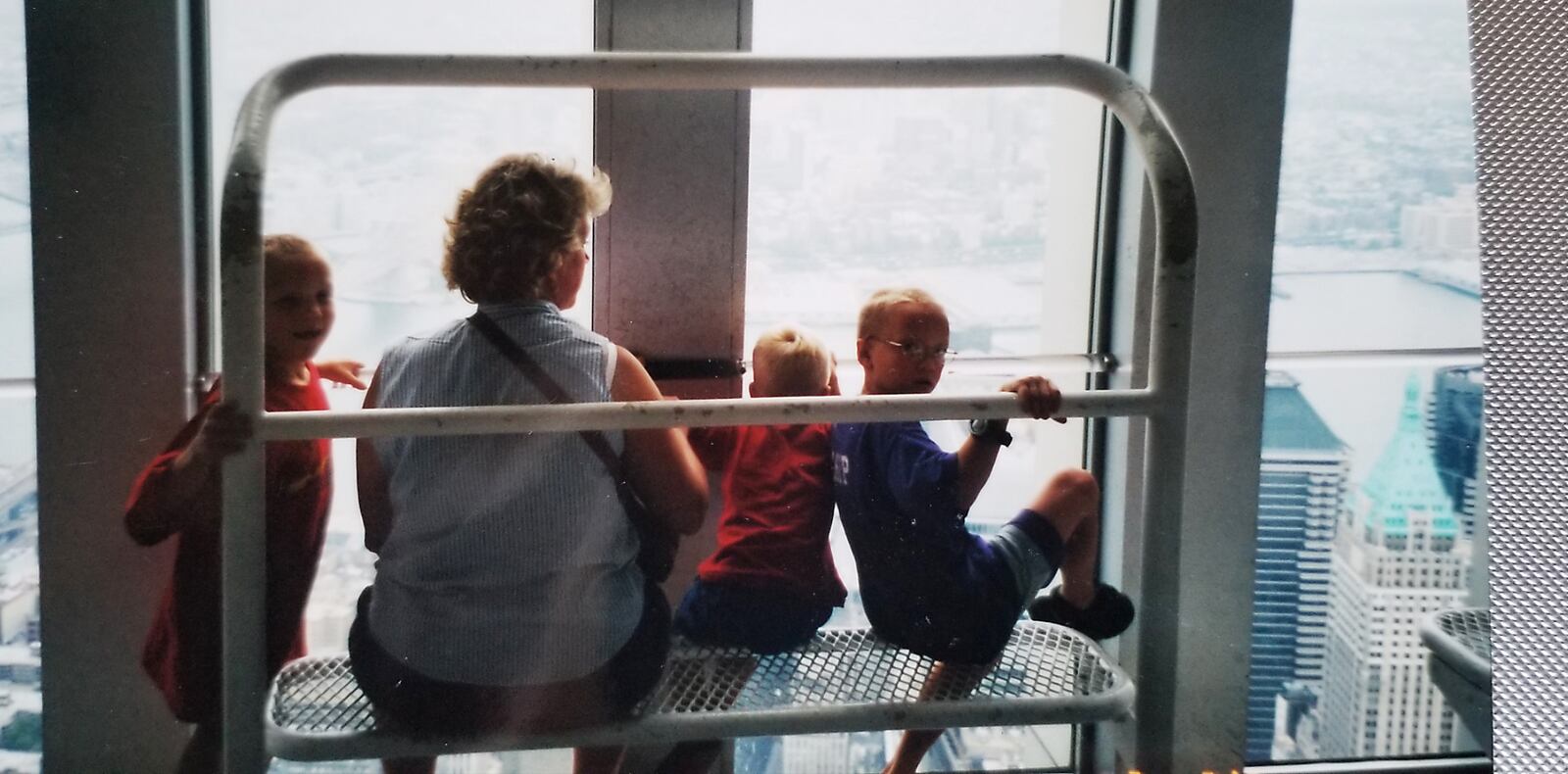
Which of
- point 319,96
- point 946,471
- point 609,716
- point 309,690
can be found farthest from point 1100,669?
point 319,96

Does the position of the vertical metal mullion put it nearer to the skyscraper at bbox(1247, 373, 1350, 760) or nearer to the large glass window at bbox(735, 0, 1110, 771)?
the large glass window at bbox(735, 0, 1110, 771)

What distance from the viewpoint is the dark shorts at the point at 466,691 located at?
872 millimetres

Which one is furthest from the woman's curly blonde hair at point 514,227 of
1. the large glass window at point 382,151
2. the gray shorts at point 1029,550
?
the gray shorts at point 1029,550

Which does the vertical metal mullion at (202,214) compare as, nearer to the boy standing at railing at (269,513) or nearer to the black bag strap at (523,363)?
the boy standing at railing at (269,513)

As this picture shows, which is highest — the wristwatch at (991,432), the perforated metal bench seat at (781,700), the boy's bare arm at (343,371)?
the boy's bare arm at (343,371)

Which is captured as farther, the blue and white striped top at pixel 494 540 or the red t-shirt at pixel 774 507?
the red t-shirt at pixel 774 507

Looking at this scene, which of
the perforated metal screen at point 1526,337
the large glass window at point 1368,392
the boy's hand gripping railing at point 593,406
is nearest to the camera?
the perforated metal screen at point 1526,337

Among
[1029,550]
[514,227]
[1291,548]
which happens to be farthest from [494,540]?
[1291,548]

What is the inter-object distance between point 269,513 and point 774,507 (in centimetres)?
47

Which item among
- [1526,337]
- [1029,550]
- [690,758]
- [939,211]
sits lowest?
[690,758]

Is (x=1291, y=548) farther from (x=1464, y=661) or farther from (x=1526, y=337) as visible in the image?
(x=1526, y=337)

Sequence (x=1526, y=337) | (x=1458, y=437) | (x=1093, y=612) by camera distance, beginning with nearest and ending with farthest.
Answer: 1. (x=1526, y=337)
2. (x=1093, y=612)
3. (x=1458, y=437)

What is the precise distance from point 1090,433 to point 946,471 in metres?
A: 0.34

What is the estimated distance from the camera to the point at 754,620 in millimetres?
1024
